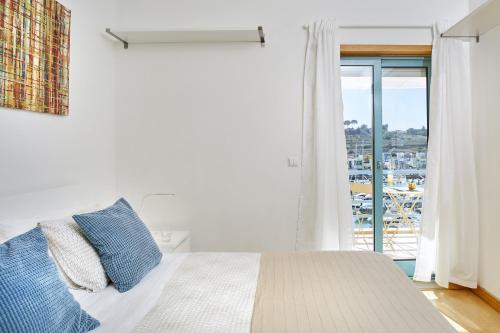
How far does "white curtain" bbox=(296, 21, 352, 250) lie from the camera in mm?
2988

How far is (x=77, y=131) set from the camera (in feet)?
8.18

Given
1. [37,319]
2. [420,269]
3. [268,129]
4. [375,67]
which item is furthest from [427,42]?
[37,319]

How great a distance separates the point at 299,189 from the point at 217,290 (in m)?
1.64

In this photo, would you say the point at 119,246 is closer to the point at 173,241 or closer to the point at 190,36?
the point at 173,241

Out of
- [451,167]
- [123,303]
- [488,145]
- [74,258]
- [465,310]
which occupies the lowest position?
[465,310]

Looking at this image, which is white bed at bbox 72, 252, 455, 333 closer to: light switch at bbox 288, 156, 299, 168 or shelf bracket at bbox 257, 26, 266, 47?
light switch at bbox 288, 156, 299, 168

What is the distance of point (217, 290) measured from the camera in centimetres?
162

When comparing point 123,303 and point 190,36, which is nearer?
point 123,303

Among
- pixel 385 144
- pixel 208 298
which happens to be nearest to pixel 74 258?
pixel 208 298

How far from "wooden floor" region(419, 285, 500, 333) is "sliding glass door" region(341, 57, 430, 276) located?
1.10 ft

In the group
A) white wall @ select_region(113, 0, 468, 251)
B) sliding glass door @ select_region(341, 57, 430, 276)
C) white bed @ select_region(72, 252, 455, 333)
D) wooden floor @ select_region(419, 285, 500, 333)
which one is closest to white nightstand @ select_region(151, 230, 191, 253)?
white wall @ select_region(113, 0, 468, 251)

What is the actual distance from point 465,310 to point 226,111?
248 cm

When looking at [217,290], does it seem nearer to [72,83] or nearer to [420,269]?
[72,83]

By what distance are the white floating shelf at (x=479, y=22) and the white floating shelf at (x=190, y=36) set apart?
149 cm
